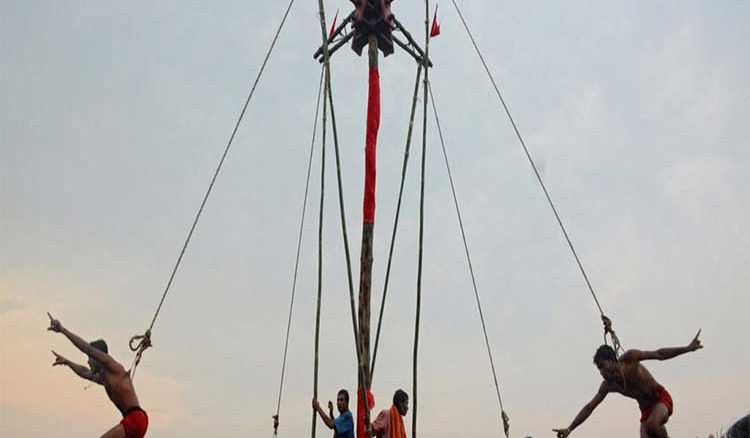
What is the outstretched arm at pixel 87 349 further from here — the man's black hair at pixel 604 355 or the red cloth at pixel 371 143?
the man's black hair at pixel 604 355

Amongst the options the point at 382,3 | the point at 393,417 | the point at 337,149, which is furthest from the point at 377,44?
the point at 393,417

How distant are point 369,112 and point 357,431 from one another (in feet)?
17.6

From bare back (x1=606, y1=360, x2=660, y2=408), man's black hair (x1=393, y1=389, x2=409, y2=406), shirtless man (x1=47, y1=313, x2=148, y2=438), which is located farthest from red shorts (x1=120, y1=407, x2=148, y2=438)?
bare back (x1=606, y1=360, x2=660, y2=408)

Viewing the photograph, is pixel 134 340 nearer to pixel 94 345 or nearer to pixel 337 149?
pixel 94 345

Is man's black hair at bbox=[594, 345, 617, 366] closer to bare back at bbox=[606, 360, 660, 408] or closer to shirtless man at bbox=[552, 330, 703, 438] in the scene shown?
shirtless man at bbox=[552, 330, 703, 438]

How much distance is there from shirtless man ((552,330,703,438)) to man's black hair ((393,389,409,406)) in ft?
8.68

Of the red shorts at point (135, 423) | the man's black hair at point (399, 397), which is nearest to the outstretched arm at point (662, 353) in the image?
the man's black hair at point (399, 397)

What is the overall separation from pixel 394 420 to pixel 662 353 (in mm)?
3877

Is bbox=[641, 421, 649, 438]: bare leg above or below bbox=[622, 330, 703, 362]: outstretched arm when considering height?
below

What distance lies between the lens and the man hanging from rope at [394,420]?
880cm

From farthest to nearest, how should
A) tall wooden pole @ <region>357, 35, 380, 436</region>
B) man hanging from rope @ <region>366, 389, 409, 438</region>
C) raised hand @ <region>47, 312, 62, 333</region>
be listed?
1. tall wooden pole @ <region>357, 35, 380, 436</region>
2. man hanging from rope @ <region>366, 389, 409, 438</region>
3. raised hand @ <region>47, 312, 62, 333</region>

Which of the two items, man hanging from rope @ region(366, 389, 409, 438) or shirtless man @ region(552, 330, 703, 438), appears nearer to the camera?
shirtless man @ region(552, 330, 703, 438)

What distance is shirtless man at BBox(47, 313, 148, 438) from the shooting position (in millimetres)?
6543

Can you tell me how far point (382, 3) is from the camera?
36.7 ft
